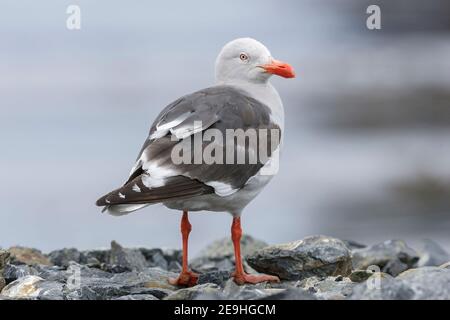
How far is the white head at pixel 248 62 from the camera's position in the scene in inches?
249

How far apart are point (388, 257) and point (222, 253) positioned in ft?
4.58

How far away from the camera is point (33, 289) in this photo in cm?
523

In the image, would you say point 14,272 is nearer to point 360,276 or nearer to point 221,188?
point 221,188

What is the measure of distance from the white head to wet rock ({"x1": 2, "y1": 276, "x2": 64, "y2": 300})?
6.06ft

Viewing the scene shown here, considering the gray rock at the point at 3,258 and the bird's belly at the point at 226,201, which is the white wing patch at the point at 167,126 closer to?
the bird's belly at the point at 226,201

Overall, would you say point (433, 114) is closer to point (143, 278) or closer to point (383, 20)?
point (383, 20)

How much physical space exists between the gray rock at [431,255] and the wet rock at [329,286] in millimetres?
2083

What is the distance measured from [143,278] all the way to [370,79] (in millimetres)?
15509

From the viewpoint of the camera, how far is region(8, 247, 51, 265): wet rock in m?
6.56

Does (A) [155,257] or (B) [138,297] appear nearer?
(B) [138,297]

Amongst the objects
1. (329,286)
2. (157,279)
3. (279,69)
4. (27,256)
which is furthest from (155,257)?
(329,286)

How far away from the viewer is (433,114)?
1712 cm

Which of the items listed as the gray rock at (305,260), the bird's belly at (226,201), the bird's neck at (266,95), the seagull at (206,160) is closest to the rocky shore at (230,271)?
the gray rock at (305,260)
